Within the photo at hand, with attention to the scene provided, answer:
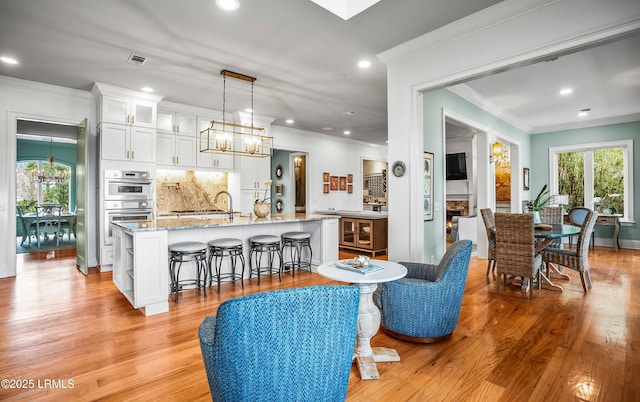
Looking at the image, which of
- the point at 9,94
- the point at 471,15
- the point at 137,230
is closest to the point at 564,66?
the point at 471,15

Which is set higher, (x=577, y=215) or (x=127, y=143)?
(x=127, y=143)

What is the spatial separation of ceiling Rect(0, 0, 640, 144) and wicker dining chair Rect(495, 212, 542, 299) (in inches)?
80.5

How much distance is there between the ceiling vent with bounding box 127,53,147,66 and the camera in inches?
150

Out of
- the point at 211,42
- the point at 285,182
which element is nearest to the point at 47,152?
the point at 285,182

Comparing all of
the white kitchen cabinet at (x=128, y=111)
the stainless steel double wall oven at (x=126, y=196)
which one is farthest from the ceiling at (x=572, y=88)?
the stainless steel double wall oven at (x=126, y=196)

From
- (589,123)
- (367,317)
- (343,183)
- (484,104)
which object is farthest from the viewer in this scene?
(343,183)

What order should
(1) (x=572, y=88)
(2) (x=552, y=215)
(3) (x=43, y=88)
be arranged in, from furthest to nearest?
(2) (x=552, y=215), (1) (x=572, y=88), (3) (x=43, y=88)

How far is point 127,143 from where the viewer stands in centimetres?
511

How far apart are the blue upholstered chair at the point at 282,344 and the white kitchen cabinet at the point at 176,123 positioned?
5.32 metres

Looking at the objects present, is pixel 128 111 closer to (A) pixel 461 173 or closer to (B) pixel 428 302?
(B) pixel 428 302

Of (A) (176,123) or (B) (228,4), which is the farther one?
(A) (176,123)

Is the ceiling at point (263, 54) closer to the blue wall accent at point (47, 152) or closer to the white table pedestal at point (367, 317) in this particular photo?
the white table pedestal at point (367, 317)

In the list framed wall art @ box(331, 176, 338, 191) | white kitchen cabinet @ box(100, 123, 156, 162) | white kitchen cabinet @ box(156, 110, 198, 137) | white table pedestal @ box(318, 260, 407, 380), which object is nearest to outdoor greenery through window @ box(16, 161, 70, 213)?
white kitchen cabinet @ box(156, 110, 198, 137)

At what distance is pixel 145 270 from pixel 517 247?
13.3 feet
